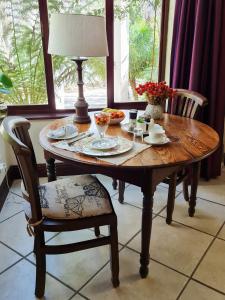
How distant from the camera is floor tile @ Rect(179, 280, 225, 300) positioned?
143 centimetres

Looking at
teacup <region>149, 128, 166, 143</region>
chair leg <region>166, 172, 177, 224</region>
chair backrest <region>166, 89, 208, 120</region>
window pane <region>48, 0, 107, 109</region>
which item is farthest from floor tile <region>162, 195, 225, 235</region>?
window pane <region>48, 0, 107, 109</region>

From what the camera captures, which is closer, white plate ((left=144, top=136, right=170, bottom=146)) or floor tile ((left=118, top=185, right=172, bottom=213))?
white plate ((left=144, top=136, right=170, bottom=146))

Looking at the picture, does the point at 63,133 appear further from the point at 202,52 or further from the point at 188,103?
the point at 202,52

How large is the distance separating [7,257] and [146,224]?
935mm

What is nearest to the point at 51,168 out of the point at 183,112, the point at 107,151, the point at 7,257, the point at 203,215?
the point at 107,151

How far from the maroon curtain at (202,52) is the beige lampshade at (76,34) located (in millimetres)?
974

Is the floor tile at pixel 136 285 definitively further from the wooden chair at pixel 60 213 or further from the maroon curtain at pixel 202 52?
the maroon curtain at pixel 202 52

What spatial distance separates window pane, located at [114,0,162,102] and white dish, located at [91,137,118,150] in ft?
4.18

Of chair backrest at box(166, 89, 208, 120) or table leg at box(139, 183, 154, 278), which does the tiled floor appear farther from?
chair backrest at box(166, 89, 208, 120)

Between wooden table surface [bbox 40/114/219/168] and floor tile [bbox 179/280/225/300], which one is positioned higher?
wooden table surface [bbox 40/114/219/168]

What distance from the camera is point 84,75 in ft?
8.47

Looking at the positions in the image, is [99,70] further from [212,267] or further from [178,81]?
[212,267]

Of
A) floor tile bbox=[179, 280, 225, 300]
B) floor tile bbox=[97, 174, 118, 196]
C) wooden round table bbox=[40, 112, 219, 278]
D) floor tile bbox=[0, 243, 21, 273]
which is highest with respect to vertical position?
wooden round table bbox=[40, 112, 219, 278]

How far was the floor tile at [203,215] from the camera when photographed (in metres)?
1.98
